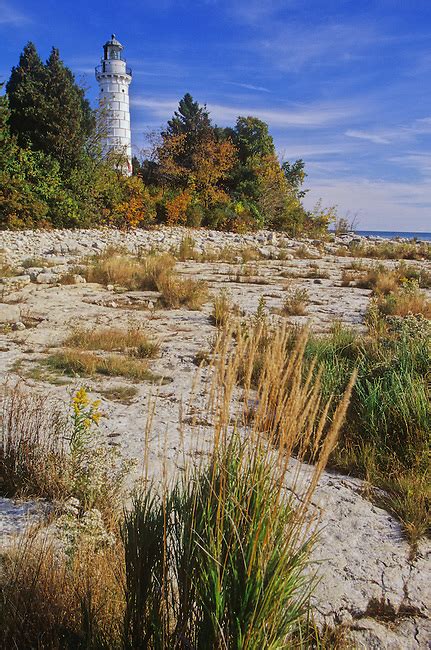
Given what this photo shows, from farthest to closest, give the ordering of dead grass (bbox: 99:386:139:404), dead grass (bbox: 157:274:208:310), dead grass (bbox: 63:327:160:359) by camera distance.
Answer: dead grass (bbox: 157:274:208:310), dead grass (bbox: 63:327:160:359), dead grass (bbox: 99:386:139:404)

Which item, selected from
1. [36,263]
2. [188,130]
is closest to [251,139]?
[188,130]

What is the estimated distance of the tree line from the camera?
1908 cm

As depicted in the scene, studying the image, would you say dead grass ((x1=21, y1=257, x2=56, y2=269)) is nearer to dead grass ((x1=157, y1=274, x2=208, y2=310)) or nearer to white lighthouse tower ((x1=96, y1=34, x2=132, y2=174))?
dead grass ((x1=157, y1=274, x2=208, y2=310))

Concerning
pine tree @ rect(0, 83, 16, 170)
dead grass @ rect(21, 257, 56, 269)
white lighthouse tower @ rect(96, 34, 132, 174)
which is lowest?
dead grass @ rect(21, 257, 56, 269)

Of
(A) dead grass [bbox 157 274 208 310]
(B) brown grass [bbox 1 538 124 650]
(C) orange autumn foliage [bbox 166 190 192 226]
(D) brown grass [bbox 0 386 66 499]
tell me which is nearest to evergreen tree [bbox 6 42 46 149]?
(C) orange autumn foliage [bbox 166 190 192 226]

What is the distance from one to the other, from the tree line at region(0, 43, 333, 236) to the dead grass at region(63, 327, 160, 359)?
13.0 meters

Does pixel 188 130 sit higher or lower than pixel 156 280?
higher

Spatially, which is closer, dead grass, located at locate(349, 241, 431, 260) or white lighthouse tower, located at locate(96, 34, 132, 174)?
dead grass, located at locate(349, 241, 431, 260)

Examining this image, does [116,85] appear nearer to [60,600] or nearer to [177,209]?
[177,209]

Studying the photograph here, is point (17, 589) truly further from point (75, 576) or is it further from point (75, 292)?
point (75, 292)

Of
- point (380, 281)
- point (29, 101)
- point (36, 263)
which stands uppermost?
point (29, 101)

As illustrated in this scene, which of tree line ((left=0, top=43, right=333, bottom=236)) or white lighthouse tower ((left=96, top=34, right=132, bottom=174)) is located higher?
white lighthouse tower ((left=96, top=34, right=132, bottom=174))

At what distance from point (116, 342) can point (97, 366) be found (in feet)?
2.73

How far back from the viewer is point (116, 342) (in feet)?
19.1
